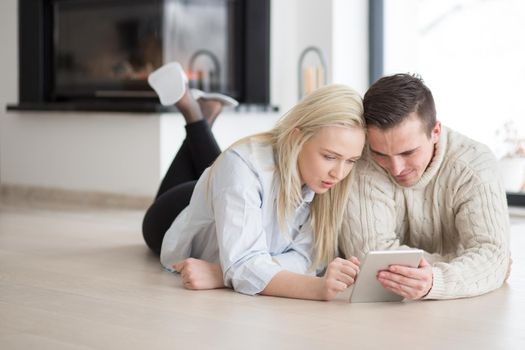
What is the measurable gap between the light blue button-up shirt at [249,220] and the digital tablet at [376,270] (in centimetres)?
23

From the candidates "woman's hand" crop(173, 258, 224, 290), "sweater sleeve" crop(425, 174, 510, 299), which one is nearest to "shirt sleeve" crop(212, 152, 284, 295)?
"woman's hand" crop(173, 258, 224, 290)

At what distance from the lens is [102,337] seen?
203 cm

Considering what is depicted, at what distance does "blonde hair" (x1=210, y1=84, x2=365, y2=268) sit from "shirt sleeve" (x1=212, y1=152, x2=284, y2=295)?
0.08m

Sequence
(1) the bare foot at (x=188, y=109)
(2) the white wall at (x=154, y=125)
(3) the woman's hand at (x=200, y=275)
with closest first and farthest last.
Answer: (3) the woman's hand at (x=200, y=275) < (1) the bare foot at (x=188, y=109) < (2) the white wall at (x=154, y=125)

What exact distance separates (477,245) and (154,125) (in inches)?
106

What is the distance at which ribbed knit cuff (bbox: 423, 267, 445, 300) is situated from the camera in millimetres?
2369

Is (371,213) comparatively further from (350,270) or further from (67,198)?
(67,198)

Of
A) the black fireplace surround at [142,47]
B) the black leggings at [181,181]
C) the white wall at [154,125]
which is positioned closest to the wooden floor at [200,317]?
the black leggings at [181,181]

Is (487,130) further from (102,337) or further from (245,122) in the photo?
(102,337)

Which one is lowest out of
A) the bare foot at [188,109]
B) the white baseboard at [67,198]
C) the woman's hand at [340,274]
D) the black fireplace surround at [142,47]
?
the white baseboard at [67,198]

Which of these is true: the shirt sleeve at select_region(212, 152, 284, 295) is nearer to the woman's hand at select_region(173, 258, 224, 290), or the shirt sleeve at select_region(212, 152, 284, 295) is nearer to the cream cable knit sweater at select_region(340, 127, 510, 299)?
the woman's hand at select_region(173, 258, 224, 290)

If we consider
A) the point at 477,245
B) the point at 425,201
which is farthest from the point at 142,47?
the point at 477,245

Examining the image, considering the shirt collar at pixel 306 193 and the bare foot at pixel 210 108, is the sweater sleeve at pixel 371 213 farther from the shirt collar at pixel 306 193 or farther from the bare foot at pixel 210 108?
the bare foot at pixel 210 108

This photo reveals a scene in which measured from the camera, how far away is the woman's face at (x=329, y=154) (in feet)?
7.62
